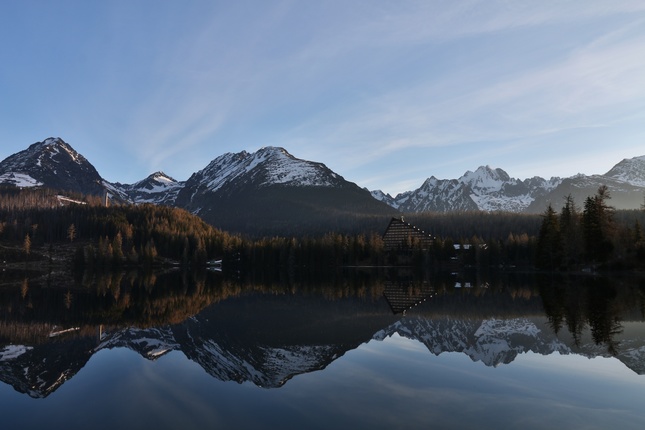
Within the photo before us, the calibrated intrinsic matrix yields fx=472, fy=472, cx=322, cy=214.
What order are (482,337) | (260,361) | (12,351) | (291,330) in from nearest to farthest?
(260,361)
(12,351)
(482,337)
(291,330)

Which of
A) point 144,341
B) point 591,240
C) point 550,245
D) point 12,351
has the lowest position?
point 144,341

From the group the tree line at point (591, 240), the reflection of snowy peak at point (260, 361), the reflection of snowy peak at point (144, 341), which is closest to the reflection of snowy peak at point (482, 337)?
the reflection of snowy peak at point (260, 361)

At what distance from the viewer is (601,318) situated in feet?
113

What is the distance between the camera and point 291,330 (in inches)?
1375

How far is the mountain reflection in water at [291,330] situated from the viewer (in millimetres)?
23922

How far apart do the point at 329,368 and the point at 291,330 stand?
41.4 ft

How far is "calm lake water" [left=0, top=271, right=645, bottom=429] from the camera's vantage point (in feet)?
51.2

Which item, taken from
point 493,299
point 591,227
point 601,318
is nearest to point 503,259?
point 591,227

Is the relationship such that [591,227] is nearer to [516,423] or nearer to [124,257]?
[516,423]

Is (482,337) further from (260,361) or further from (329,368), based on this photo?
(260,361)

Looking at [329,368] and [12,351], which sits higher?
[12,351]

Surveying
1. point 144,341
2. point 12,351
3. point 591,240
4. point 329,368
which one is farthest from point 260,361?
point 591,240

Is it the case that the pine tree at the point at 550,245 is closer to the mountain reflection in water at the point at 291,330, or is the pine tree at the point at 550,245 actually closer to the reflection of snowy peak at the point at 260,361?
the mountain reflection in water at the point at 291,330

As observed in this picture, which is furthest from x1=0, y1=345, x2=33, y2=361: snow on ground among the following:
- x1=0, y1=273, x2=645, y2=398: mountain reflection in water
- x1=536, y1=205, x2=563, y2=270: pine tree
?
x1=536, y1=205, x2=563, y2=270: pine tree
